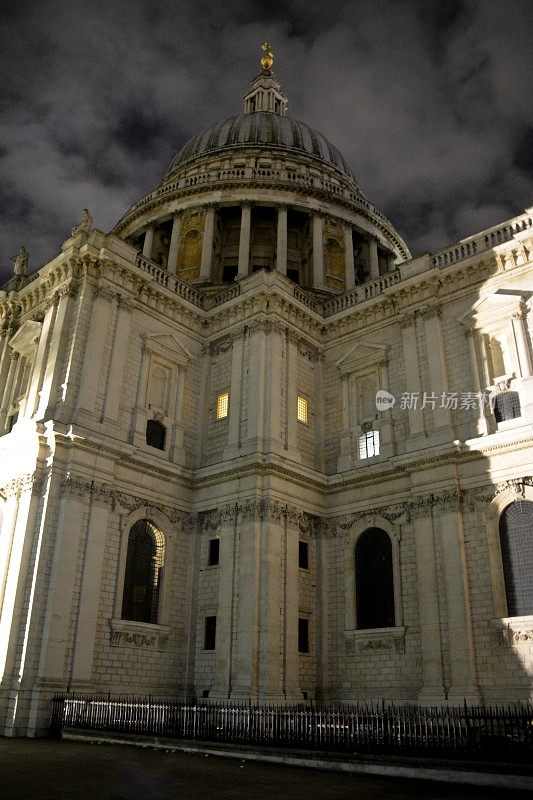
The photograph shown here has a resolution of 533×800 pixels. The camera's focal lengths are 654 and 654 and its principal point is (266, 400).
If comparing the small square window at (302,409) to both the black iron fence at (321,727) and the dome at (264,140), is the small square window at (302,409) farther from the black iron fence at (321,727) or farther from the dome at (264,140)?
the dome at (264,140)

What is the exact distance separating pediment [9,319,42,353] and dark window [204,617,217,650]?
15.7 m

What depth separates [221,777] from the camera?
45.5 ft

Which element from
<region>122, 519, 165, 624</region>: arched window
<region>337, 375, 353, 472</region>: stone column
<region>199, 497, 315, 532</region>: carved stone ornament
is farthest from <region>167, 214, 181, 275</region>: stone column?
<region>122, 519, 165, 624</region>: arched window

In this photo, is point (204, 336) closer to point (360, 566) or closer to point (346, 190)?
point (360, 566)

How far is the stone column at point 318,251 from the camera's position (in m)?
44.5

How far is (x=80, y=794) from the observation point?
449 inches

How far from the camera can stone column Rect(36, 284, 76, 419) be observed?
2712 centimetres

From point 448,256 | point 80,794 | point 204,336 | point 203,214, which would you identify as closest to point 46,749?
point 80,794

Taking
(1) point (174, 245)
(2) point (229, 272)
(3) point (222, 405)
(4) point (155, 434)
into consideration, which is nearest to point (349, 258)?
(2) point (229, 272)

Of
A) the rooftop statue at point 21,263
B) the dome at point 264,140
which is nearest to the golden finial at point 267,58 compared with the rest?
the dome at point 264,140

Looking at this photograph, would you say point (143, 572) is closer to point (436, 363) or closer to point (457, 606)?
point (457, 606)

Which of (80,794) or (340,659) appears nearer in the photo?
(80,794)

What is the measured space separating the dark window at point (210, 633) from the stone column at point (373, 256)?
29496mm

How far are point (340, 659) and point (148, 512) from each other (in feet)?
33.4
